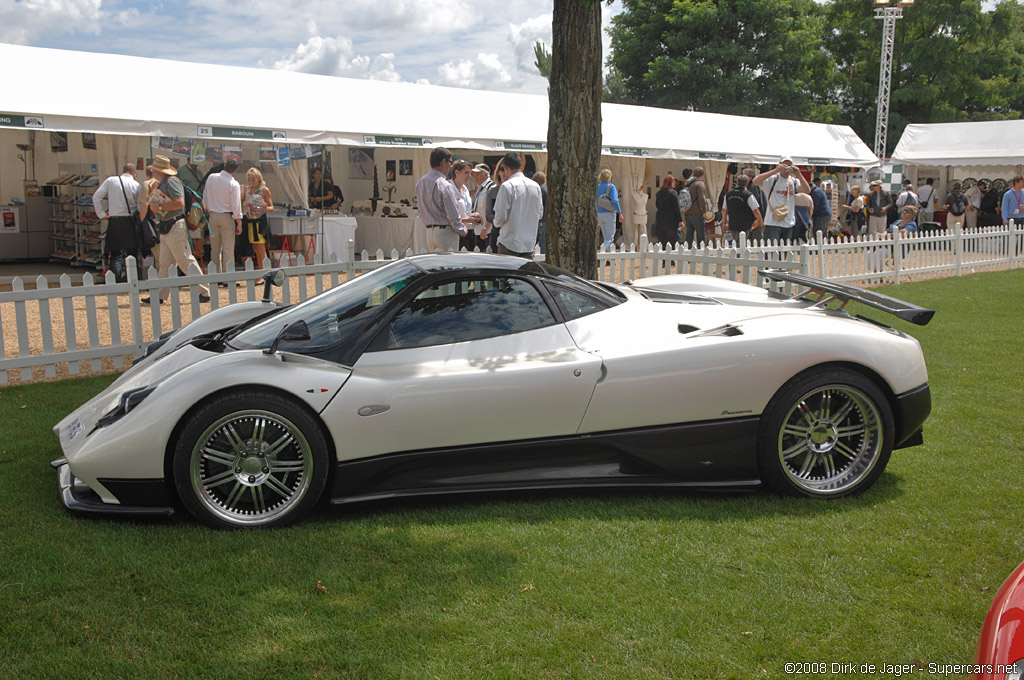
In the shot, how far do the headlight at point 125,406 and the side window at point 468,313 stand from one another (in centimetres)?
116

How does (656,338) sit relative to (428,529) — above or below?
above

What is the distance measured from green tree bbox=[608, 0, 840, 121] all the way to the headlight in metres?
44.5

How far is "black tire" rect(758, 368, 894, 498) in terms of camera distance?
14.3 ft

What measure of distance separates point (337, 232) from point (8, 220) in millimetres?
6247

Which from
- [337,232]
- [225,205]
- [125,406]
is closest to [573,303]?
[125,406]

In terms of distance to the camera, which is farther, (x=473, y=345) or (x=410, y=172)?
(x=410, y=172)

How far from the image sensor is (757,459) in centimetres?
442

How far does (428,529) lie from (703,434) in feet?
4.77

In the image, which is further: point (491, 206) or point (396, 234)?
point (396, 234)

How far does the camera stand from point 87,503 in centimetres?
405

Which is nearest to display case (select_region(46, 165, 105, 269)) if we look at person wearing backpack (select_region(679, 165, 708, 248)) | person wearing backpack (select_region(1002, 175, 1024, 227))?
person wearing backpack (select_region(679, 165, 708, 248))

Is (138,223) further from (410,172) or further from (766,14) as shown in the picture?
(766,14)

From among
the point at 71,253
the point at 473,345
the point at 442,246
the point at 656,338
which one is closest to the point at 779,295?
the point at 656,338

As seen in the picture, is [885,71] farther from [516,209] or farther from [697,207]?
[516,209]
